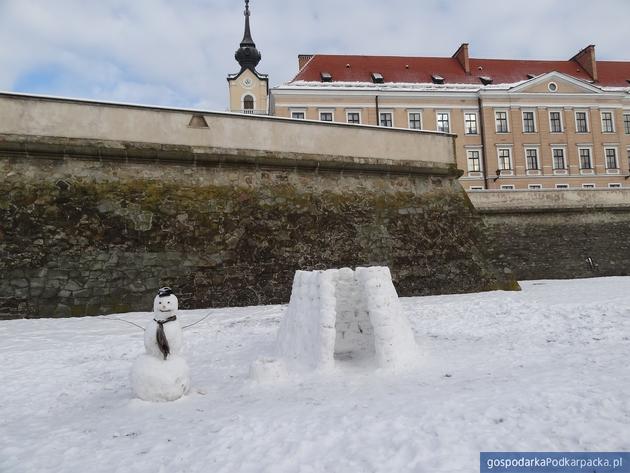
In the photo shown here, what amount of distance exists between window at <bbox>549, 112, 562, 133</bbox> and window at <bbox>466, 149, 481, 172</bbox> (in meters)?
6.54

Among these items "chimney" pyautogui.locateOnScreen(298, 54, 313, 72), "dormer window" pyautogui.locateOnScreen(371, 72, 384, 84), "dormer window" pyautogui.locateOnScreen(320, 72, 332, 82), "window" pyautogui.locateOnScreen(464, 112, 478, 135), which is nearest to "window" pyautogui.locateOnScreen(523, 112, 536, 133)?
"window" pyautogui.locateOnScreen(464, 112, 478, 135)

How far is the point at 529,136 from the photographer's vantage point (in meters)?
34.3

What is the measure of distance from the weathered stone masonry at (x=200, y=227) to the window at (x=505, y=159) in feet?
75.6

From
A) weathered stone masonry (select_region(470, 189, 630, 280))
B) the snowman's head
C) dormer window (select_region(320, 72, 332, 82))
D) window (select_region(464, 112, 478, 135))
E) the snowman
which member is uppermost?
dormer window (select_region(320, 72, 332, 82))

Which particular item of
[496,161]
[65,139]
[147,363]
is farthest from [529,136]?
[147,363]

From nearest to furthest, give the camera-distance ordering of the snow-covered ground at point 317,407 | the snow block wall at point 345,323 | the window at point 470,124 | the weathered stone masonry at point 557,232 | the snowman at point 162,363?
1. the snow-covered ground at point 317,407
2. the snowman at point 162,363
3. the snow block wall at point 345,323
4. the weathered stone masonry at point 557,232
5. the window at point 470,124

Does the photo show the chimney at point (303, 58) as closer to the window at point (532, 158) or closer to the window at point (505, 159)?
the window at point (505, 159)

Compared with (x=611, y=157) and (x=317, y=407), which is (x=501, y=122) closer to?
(x=611, y=157)

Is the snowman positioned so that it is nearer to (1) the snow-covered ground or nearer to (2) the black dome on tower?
(1) the snow-covered ground

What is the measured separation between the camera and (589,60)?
38125mm

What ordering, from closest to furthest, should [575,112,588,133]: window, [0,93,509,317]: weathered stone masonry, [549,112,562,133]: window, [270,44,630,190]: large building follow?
[0,93,509,317]: weathered stone masonry
[270,44,630,190]: large building
[549,112,562,133]: window
[575,112,588,133]: window

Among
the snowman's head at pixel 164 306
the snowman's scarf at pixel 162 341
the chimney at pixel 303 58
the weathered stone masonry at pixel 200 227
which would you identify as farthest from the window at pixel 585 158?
the snowman's scarf at pixel 162 341

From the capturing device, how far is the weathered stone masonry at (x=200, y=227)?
887 centimetres

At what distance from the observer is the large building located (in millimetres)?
32469
